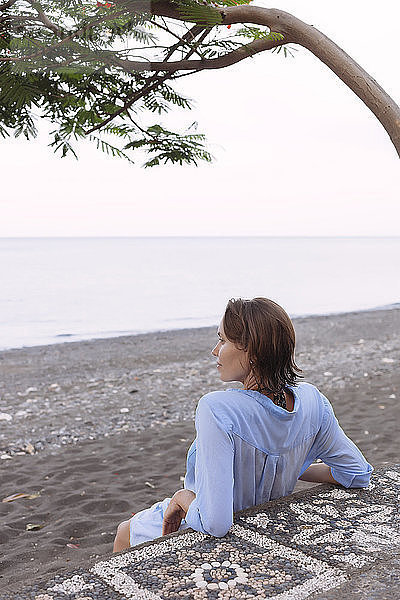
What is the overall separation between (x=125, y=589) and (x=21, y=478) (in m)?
3.43

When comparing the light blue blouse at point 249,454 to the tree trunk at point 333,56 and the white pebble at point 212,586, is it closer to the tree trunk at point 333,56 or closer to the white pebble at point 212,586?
the white pebble at point 212,586

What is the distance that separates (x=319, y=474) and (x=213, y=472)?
0.86 metres

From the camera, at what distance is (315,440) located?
2500 mm

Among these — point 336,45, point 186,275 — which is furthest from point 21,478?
point 186,275

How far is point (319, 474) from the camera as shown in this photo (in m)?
2.73

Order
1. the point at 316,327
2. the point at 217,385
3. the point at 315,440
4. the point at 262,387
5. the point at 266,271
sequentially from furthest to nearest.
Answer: the point at 266,271, the point at 316,327, the point at 217,385, the point at 315,440, the point at 262,387

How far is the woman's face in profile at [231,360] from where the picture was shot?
2.22 m

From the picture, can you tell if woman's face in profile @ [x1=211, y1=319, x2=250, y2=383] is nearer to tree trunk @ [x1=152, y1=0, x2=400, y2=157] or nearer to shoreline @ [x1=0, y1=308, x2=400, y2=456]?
tree trunk @ [x1=152, y1=0, x2=400, y2=157]

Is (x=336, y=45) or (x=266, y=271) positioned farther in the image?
(x=266, y=271)

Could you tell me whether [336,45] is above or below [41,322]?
above

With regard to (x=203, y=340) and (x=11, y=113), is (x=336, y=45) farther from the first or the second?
(x=203, y=340)

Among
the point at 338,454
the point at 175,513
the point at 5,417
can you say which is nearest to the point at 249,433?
the point at 175,513

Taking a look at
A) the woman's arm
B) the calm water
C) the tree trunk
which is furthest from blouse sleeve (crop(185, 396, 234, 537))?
the calm water

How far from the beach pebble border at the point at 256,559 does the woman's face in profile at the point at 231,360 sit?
1.81ft
